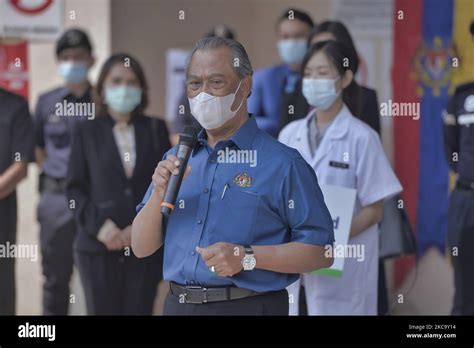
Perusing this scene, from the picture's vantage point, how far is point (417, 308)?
7.09 metres

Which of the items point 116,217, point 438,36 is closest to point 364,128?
point 116,217

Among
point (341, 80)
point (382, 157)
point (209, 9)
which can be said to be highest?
point (209, 9)

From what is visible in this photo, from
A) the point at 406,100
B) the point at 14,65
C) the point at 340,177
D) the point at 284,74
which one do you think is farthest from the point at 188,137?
the point at 14,65

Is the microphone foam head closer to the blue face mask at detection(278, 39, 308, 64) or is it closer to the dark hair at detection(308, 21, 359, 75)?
the dark hair at detection(308, 21, 359, 75)

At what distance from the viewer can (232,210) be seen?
399cm

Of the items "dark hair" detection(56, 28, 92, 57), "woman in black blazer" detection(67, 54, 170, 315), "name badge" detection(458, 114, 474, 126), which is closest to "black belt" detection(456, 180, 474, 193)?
"name badge" detection(458, 114, 474, 126)

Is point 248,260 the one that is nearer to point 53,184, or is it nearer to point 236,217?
point 236,217

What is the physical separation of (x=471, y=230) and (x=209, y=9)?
2.76 metres

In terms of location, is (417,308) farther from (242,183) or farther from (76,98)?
(242,183)

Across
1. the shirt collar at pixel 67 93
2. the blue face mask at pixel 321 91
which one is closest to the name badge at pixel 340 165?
the blue face mask at pixel 321 91

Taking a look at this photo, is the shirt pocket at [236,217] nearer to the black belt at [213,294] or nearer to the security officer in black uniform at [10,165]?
the black belt at [213,294]

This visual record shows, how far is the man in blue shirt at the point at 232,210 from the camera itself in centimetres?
395

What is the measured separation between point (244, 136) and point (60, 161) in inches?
111

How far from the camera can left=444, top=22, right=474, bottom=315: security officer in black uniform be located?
590 centimetres
